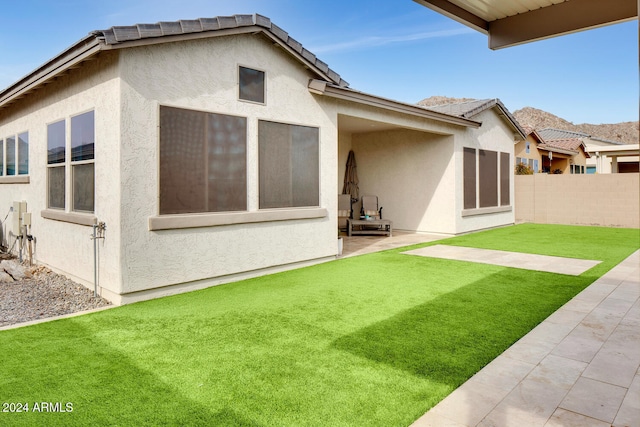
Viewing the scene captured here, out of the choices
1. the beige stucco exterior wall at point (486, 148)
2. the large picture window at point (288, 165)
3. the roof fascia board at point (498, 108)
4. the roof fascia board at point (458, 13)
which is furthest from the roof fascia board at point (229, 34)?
the roof fascia board at point (498, 108)

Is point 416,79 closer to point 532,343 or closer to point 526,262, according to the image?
point 526,262

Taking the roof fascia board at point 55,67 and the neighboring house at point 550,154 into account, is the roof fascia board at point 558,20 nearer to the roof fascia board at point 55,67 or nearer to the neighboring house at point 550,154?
the roof fascia board at point 55,67

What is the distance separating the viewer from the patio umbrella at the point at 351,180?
14188 millimetres

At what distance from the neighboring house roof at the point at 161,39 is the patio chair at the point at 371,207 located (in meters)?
5.65

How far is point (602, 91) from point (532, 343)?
64085 mm

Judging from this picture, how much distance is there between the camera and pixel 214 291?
6.30 m

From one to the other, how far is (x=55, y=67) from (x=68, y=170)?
156 centimetres

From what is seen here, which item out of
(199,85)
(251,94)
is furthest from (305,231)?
(199,85)

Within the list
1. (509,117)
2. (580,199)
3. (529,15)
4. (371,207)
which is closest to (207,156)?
(529,15)

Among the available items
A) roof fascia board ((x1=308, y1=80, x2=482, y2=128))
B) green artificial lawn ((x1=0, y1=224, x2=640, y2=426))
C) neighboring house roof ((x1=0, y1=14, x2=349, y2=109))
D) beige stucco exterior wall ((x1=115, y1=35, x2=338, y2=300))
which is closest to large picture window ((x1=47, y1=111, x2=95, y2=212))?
neighboring house roof ((x1=0, y1=14, x2=349, y2=109))

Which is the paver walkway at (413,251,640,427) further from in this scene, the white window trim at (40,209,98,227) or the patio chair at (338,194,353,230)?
the patio chair at (338,194,353,230)

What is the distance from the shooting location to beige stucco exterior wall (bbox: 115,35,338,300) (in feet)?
18.5

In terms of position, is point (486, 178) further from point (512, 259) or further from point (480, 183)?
point (512, 259)

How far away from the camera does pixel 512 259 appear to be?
8750 mm
